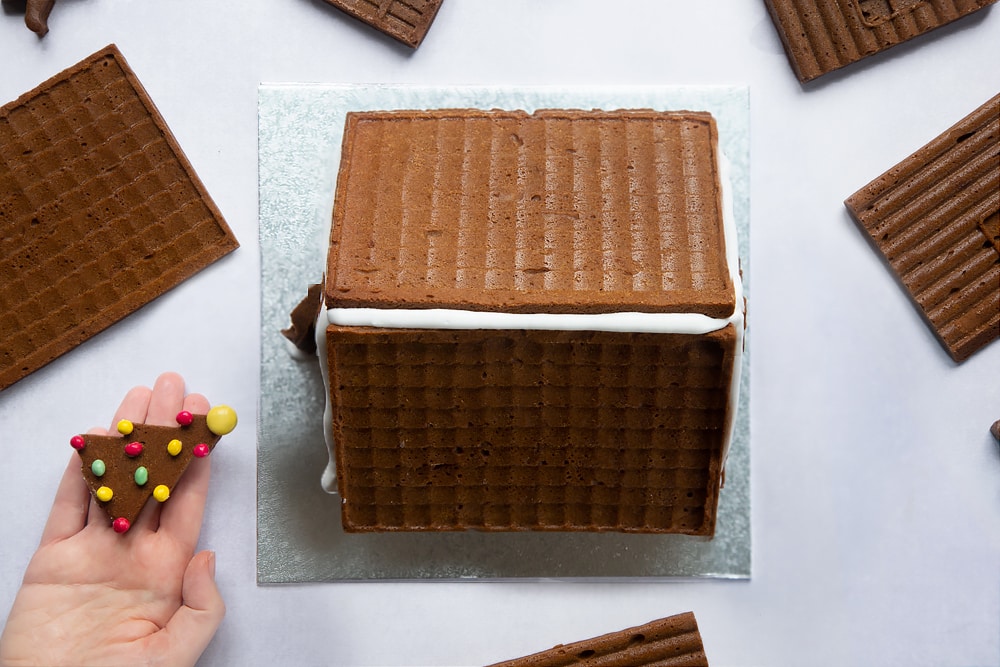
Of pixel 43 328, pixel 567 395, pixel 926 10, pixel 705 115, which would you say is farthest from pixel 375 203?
pixel 926 10

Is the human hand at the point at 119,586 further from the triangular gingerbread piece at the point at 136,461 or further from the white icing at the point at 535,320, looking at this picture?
the white icing at the point at 535,320

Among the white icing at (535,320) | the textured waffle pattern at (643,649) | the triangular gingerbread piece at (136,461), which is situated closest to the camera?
the white icing at (535,320)

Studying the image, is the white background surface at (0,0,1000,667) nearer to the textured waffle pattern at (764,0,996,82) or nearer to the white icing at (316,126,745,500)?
the textured waffle pattern at (764,0,996,82)

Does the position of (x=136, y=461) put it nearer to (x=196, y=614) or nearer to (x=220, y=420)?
(x=220, y=420)

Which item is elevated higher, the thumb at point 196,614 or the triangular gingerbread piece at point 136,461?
the triangular gingerbread piece at point 136,461

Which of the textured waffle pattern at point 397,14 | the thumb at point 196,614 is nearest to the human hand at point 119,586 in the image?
the thumb at point 196,614

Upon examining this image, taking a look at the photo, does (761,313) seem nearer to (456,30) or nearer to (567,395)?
(567,395)

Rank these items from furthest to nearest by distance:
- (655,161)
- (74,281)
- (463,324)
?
1. (74,281)
2. (655,161)
3. (463,324)
